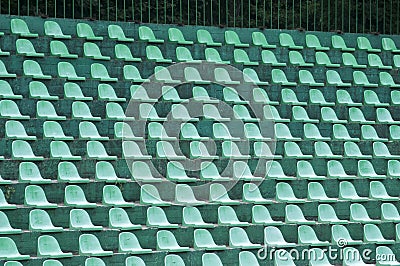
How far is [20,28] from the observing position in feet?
28.1

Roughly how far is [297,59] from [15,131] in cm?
343

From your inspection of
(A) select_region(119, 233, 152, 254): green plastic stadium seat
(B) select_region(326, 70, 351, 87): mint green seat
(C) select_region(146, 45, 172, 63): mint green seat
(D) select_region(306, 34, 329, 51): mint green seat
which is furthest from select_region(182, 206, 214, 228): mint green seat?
(D) select_region(306, 34, 329, 51): mint green seat

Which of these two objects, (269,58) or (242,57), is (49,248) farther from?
(269,58)

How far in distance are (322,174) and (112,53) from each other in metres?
2.50

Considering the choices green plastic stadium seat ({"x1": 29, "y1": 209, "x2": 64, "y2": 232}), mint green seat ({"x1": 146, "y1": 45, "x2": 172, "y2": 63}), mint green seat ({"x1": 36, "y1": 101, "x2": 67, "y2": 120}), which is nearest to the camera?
green plastic stadium seat ({"x1": 29, "y1": 209, "x2": 64, "y2": 232})

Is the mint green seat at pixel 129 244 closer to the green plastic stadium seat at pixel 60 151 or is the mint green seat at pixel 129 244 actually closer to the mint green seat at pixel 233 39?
the green plastic stadium seat at pixel 60 151

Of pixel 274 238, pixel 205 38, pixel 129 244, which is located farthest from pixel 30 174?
pixel 205 38

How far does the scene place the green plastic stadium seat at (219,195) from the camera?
26.6 ft

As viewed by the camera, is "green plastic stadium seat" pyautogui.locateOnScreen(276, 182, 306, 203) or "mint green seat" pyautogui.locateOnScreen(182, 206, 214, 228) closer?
"mint green seat" pyautogui.locateOnScreen(182, 206, 214, 228)

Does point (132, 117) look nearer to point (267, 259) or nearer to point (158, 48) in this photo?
point (158, 48)

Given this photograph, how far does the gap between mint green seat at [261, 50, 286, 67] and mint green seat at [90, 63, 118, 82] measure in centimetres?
179

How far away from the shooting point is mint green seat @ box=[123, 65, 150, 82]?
340 inches

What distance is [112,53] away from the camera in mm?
8875

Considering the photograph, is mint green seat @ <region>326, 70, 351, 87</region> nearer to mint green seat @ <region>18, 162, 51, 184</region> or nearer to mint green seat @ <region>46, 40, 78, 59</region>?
mint green seat @ <region>46, 40, 78, 59</region>
